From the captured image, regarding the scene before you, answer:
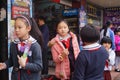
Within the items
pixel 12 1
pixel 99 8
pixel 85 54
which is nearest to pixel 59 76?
pixel 85 54

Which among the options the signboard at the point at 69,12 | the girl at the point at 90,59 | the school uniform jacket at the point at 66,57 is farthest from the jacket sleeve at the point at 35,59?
the signboard at the point at 69,12

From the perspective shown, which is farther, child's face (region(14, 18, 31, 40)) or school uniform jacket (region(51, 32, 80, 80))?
school uniform jacket (region(51, 32, 80, 80))

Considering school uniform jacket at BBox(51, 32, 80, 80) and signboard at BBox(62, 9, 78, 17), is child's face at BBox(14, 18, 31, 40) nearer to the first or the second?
school uniform jacket at BBox(51, 32, 80, 80)

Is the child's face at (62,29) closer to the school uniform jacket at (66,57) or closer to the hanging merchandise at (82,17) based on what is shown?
the school uniform jacket at (66,57)

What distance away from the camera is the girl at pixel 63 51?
3.84 meters

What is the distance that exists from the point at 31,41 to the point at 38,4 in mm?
7091

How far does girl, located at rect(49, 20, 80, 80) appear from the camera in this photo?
151 inches

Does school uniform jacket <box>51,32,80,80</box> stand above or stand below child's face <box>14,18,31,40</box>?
below

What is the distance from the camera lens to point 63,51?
3775mm

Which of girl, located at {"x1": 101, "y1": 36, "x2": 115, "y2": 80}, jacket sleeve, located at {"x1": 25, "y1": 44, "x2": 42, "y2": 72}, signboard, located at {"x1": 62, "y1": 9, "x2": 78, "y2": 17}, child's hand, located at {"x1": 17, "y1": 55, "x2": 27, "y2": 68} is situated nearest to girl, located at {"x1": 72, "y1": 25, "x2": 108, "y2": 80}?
jacket sleeve, located at {"x1": 25, "y1": 44, "x2": 42, "y2": 72}

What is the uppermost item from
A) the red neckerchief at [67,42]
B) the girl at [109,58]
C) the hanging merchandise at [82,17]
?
the hanging merchandise at [82,17]

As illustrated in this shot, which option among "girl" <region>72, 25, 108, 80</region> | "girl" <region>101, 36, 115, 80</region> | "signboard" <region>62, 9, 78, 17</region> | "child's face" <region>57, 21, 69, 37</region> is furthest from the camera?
"signboard" <region>62, 9, 78, 17</region>

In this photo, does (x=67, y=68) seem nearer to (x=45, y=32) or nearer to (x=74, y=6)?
(x=45, y=32)

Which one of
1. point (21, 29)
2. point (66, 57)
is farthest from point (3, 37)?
point (21, 29)
